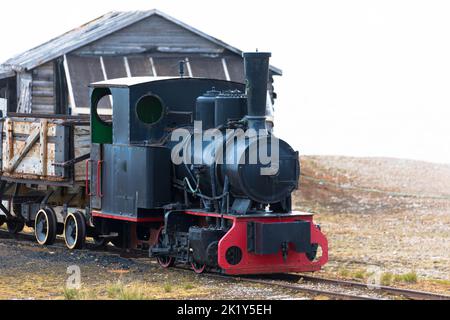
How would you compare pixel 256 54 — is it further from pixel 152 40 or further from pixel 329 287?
pixel 152 40

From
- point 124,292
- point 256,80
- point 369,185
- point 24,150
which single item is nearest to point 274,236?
point 256,80

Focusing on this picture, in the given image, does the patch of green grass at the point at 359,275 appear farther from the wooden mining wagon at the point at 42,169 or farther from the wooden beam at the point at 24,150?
the wooden beam at the point at 24,150

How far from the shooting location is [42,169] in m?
20.7

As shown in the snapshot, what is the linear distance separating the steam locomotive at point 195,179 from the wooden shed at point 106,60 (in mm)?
9000

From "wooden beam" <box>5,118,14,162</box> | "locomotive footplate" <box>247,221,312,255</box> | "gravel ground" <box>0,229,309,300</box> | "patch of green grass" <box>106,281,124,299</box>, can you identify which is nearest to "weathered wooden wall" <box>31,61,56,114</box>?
"wooden beam" <box>5,118,14,162</box>

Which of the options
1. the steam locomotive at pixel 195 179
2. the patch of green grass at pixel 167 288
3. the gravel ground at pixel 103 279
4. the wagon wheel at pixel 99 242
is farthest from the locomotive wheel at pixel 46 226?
the patch of green grass at pixel 167 288

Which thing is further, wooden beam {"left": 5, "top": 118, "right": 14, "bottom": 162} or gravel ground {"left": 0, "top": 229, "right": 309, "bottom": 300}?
wooden beam {"left": 5, "top": 118, "right": 14, "bottom": 162}

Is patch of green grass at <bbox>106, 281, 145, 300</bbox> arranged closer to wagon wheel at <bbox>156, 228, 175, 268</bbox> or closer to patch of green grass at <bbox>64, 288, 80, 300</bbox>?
patch of green grass at <bbox>64, 288, 80, 300</bbox>

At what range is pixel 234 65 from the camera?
31.1m

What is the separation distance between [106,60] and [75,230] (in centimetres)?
1056

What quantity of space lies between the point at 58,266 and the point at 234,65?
14.8m

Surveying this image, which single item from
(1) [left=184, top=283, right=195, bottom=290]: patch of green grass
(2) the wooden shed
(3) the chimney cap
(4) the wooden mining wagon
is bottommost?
(1) [left=184, top=283, right=195, bottom=290]: patch of green grass

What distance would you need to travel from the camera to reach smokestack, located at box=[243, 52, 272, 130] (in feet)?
52.2

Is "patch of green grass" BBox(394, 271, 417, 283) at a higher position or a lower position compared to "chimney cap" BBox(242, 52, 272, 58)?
lower
